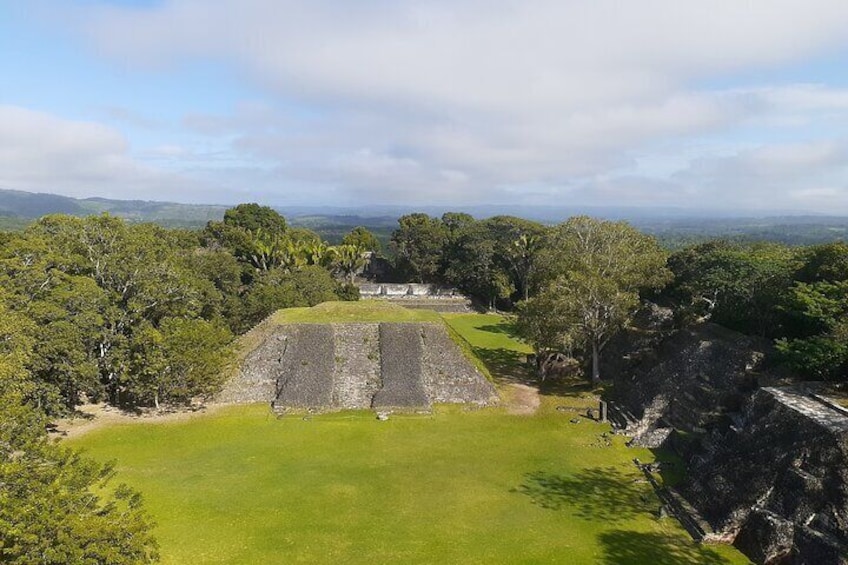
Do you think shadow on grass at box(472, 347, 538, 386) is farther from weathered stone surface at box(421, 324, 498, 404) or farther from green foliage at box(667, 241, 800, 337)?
green foliage at box(667, 241, 800, 337)

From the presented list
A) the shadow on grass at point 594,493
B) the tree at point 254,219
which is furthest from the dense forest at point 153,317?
the tree at point 254,219

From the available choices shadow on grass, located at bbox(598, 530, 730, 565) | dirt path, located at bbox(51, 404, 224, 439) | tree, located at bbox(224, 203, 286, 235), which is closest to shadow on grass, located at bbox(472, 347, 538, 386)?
shadow on grass, located at bbox(598, 530, 730, 565)

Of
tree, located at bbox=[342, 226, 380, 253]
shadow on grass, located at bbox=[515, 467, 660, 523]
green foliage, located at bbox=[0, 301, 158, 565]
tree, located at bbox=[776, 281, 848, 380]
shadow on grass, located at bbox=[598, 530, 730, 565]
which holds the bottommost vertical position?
shadow on grass, located at bbox=[515, 467, 660, 523]

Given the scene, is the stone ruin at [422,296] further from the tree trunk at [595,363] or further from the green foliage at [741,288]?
the tree trunk at [595,363]

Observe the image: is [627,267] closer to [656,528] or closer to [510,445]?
[510,445]

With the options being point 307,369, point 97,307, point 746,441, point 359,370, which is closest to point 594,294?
point 746,441

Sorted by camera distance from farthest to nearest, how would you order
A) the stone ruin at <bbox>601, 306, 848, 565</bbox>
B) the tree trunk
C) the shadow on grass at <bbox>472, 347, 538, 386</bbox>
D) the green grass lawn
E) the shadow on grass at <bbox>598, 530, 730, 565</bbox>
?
the shadow on grass at <bbox>472, 347, 538, 386</bbox> < the tree trunk < the green grass lawn < the shadow on grass at <bbox>598, 530, 730, 565</bbox> < the stone ruin at <bbox>601, 306, 848, 565</bbox>
